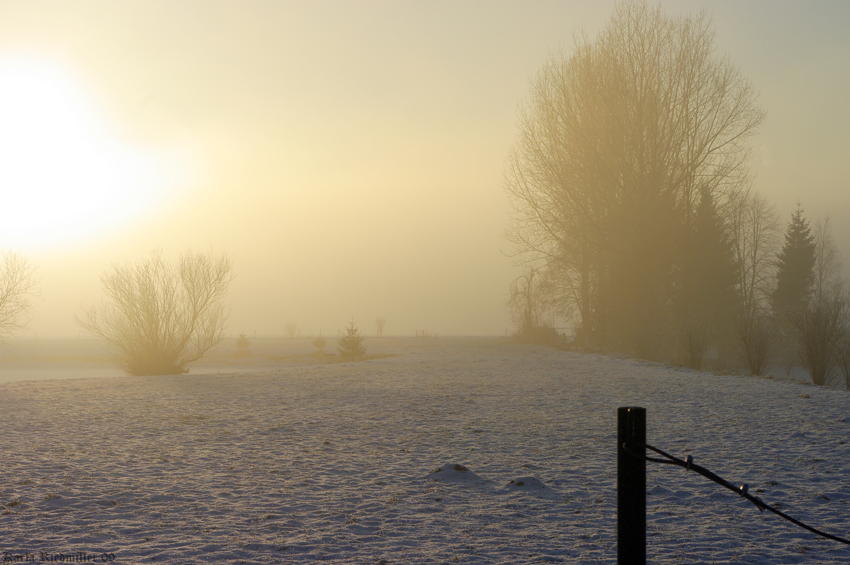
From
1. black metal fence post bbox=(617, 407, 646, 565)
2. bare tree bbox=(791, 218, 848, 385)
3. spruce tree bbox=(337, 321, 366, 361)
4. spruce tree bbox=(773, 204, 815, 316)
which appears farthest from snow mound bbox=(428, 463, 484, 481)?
spruce tree bbox=(773, 204, 815, 316)

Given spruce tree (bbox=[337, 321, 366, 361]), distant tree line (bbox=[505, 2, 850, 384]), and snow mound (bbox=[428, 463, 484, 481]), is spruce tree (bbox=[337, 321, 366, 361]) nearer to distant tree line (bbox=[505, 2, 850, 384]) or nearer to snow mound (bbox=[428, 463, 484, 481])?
distant tree line (bbox=[505, 2, 850, 384])

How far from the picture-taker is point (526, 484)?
208 inches

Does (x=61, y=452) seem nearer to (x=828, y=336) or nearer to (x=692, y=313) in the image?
(x=828, y=336)

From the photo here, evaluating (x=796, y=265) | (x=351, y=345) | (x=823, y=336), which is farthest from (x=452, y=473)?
(x=796, y=265)

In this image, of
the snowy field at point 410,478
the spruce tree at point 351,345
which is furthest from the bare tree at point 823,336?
the spruce tree at point 351,345

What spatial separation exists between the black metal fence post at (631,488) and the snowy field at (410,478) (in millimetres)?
1399

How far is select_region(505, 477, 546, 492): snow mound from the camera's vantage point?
5199 mm

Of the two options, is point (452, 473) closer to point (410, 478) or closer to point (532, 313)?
point (410, 478)

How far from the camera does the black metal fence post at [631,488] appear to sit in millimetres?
2271

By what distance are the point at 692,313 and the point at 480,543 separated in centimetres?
2402

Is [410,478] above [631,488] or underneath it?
underneath

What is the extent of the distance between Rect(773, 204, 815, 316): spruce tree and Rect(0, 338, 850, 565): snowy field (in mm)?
36445

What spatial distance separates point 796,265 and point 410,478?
47.3 metres

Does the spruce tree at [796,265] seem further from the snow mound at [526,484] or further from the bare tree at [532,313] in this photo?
the snow mound at [526,484]
